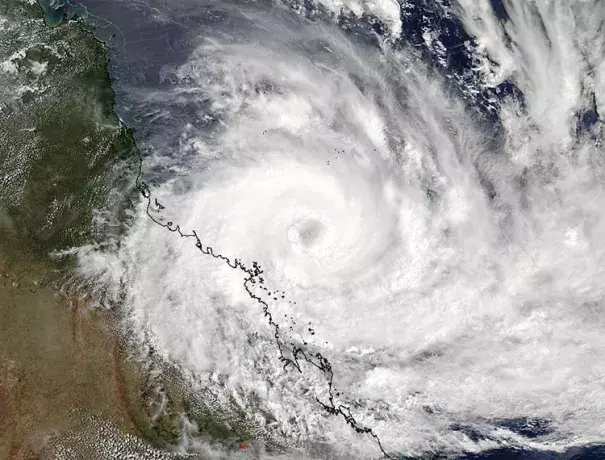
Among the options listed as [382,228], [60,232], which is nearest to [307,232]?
[382,228]

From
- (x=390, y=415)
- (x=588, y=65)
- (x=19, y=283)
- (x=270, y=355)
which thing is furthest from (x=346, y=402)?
(x=588, y=65)

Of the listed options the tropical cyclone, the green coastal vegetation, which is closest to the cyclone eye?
the tropical cyclone

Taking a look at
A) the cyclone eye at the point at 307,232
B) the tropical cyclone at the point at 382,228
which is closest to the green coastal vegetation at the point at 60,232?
the tropical cyclone at the point at 382,228

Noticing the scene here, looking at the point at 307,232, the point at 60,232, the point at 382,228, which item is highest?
the point at 382,228

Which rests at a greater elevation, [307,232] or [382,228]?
[382,228]

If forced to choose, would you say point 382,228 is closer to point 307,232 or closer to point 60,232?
point 307,232

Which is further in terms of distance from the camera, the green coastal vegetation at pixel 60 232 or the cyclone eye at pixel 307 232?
the cyclone eye at pixel 307 232

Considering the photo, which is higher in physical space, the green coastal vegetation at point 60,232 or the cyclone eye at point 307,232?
the cyclone eye at point 307,232

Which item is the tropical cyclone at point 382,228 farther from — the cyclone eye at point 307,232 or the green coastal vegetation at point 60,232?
the green coastal vegetation at point 60,232
